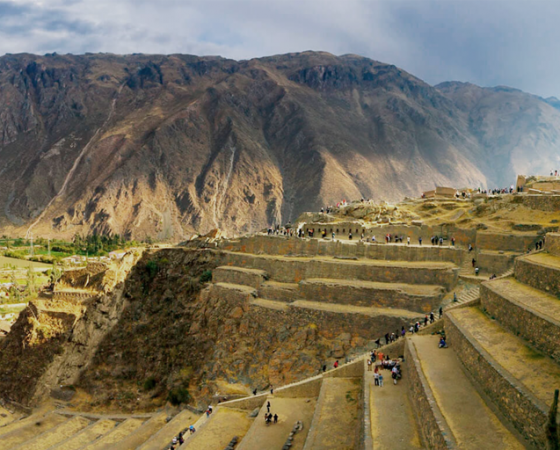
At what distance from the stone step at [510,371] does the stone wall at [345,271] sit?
935 cm

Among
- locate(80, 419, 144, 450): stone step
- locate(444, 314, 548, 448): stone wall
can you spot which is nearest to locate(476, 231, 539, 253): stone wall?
locate(444, 314, 548, 448): stone wall

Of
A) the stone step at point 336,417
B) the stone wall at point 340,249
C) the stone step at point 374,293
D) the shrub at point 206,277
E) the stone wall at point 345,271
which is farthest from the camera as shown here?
the shrub at point 206,277

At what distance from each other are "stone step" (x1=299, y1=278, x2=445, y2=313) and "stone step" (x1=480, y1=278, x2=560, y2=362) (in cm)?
655

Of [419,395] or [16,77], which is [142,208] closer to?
[16,77]

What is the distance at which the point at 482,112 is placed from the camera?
16650 centimetres

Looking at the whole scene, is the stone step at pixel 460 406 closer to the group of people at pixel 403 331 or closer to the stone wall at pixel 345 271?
the group of people at pixel 403 331

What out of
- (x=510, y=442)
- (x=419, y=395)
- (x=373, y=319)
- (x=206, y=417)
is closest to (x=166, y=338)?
(x=206, y=417)

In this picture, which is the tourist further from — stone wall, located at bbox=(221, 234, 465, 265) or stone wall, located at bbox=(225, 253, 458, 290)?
stone wall, located at bbox=(221, 234, 465, 265)

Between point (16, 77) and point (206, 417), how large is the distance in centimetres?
15569

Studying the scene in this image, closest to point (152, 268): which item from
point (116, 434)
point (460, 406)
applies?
point (116, 434)

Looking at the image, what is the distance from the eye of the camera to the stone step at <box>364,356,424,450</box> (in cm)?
1376

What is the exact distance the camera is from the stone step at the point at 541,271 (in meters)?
15.5

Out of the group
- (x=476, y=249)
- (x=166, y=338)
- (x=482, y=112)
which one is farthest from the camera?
(x=482, y=112)

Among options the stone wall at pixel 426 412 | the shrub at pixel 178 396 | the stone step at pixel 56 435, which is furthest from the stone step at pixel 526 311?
the stone step at pixel 56 435
